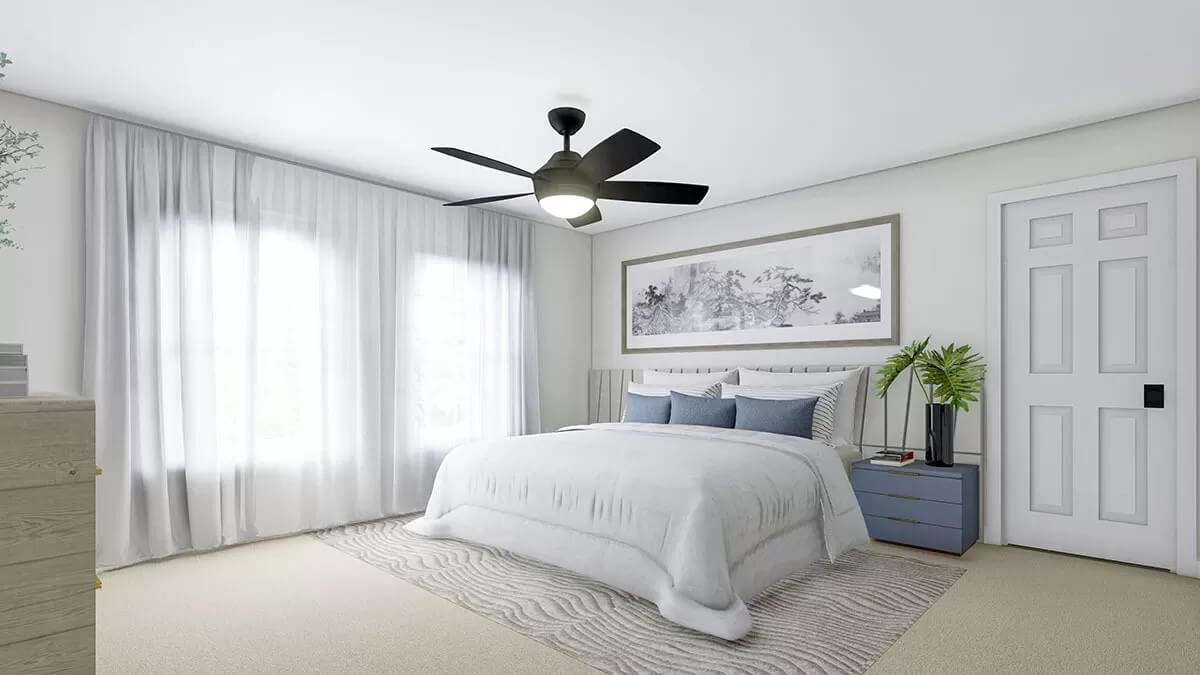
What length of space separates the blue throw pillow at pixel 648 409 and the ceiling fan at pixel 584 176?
180 centimetres

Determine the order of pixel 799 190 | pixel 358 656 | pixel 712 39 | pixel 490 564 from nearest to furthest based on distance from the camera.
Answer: pixel 358 656 → pixel 712 39 → pixel 490 564 → pixel 799 190

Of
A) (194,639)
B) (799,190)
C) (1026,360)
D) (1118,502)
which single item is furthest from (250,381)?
(1118,502)

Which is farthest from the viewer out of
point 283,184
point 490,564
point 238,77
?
point 283,184

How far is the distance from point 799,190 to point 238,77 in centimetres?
383

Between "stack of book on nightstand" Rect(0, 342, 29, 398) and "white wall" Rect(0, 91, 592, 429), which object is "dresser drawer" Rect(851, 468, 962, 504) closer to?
"stack of book on nightstand" Rect(0, 342, 29, 398)

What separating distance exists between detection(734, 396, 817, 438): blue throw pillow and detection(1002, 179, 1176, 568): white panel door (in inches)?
47.8

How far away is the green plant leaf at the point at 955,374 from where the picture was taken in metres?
3.96

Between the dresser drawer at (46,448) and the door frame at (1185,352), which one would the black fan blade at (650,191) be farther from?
the door frame at (1185,352)

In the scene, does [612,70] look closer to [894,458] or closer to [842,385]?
[842,385]

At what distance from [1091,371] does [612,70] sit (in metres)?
3.21

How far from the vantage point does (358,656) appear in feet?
8.24

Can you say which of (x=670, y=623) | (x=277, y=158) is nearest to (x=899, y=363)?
(x=670, y=623)

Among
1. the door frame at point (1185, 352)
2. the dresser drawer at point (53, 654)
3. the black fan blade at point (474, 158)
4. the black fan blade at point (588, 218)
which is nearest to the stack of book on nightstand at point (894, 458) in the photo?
the door frame at point (1185, 352)

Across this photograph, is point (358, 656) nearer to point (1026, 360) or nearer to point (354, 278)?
point (354, 278)
